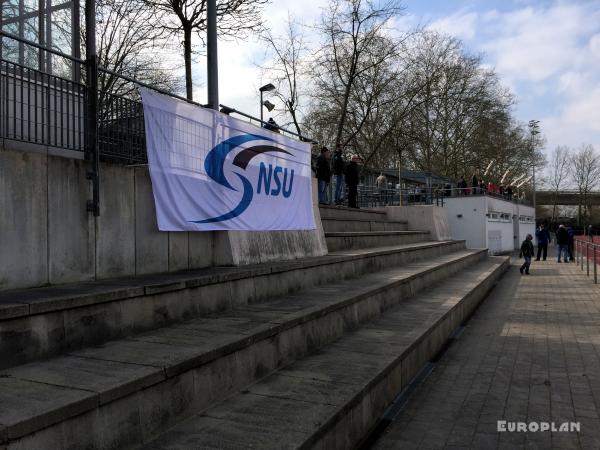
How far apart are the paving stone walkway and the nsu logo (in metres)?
3.49

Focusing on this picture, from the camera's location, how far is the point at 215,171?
6.86 metres

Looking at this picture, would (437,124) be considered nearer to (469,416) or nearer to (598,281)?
(598,281)

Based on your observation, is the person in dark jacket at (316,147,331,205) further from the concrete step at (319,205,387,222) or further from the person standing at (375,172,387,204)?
the person standing at (375,172,387,204)

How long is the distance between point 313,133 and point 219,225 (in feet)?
88.1

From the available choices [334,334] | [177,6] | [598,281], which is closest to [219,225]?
[334,334]

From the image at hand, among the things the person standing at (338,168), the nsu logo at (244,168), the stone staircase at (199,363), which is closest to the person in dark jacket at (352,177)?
the person standing at (338,168)

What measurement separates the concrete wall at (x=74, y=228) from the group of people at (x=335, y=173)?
7984mm

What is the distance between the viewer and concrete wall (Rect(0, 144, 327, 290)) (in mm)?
4488

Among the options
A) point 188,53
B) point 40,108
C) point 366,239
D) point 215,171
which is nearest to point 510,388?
point 215,171

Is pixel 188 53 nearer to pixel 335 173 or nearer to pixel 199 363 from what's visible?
pixel 335 173

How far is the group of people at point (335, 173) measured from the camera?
14391 mm

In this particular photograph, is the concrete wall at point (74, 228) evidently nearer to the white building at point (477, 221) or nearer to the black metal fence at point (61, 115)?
the black metal fence at point (61, 115)

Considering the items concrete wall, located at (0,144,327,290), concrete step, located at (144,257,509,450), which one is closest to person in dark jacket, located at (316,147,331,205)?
concrete step, located at (144,257,509,450)

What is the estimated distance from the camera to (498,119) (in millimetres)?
44844
